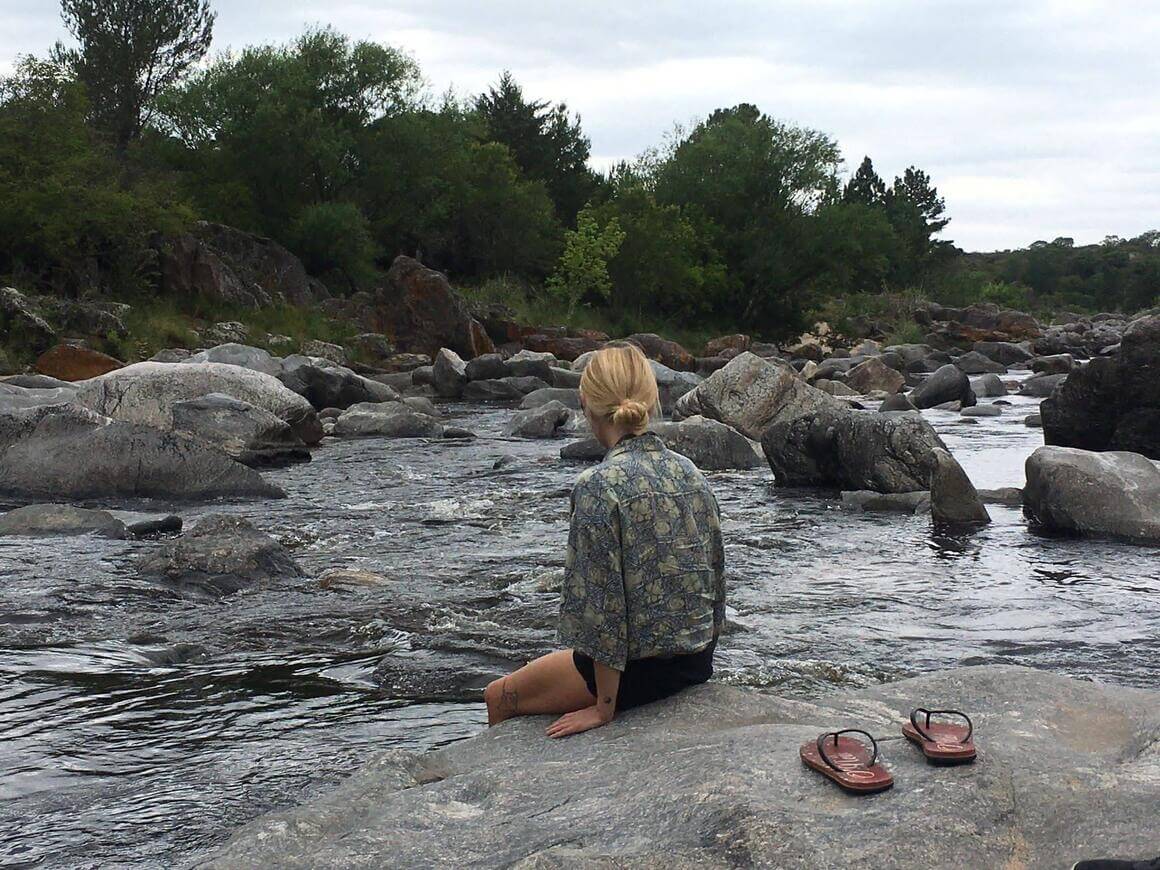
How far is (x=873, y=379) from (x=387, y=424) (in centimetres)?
1331

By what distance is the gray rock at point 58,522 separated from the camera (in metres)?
10.1

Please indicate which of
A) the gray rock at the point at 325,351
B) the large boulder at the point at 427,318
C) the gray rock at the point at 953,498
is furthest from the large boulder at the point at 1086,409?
the large boulder at the point at 427,318

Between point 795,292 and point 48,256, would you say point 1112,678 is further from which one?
point 795,292

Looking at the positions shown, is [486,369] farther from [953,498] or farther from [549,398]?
[953,498]

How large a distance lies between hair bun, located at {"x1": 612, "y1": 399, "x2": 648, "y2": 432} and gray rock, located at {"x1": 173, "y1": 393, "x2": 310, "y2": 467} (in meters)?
10.9

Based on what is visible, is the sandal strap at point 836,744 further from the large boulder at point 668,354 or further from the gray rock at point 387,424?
the large boulder at point 668,354

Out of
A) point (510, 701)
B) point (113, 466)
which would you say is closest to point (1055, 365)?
point (113, 466)

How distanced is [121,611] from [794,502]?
690cm

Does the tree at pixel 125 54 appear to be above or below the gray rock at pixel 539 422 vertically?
above

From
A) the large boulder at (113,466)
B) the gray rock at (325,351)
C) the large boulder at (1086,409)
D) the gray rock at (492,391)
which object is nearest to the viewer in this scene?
the large boulder at (113,466)

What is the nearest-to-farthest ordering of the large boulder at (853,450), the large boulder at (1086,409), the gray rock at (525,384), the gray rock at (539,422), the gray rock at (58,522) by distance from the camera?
the gray rock at (58,522)
the large boulder at (853,450)
the large boulder at (1086,409)
the gray rock at (539,422)
the gray rock at (525,384)

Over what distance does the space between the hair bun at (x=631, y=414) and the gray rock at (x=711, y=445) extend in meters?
10.6

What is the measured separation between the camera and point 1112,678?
6.65 meters

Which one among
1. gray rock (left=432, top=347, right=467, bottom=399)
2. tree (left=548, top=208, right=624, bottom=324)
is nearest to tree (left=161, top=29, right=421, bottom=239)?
tree (left=548, top=208, right=624, bottom=324)
